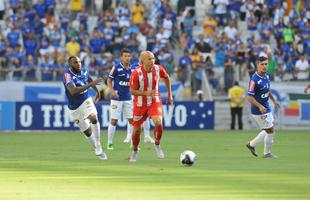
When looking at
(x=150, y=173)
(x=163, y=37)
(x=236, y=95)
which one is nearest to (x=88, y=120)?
(x=150, y=173)

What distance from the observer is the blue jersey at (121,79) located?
84.9 ft

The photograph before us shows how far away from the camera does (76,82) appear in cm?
2056

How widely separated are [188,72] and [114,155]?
16331 mm

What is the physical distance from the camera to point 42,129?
1455 inches

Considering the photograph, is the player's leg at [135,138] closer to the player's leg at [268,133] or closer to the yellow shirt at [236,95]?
the player's leg at [268,133]

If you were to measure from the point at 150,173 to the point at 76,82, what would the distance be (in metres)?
4.31

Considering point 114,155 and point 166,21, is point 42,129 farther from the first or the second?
point 114,155

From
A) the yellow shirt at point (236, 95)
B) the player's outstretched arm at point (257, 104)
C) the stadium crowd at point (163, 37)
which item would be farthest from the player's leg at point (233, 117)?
the player's outstretched arm at point (257, 104)

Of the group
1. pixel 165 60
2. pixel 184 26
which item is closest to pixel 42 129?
pixel 165 60

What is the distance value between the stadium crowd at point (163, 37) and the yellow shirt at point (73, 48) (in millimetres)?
40

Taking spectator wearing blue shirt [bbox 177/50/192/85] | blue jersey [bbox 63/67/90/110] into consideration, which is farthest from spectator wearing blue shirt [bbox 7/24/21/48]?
blue jersey [bbox 63/67/90/110]

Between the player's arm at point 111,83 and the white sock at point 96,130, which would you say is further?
the player's arm at point 111,83

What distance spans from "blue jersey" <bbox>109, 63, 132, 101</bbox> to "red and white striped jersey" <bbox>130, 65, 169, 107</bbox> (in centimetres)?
571

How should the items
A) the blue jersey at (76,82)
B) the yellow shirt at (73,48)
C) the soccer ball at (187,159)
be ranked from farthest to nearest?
the yellow shirt at (73,48), the blue jersey at (76,82), the soccer ball at (187,159)
